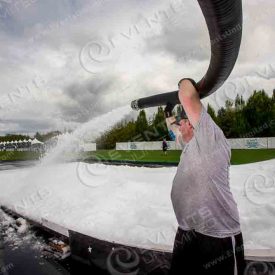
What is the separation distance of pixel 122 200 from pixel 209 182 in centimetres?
436

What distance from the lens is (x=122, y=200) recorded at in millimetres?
6109

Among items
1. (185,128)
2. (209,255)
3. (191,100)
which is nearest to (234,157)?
(185,128)

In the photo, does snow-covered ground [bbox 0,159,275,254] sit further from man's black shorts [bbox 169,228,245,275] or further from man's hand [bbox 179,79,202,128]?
man's hand [bbox 179,79,202,128]

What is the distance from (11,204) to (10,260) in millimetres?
2903

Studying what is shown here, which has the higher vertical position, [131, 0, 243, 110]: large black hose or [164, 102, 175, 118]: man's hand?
[131, 0, 243, 110]: large black hose

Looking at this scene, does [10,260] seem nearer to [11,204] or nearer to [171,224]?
[171,224]

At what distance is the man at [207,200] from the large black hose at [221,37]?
6.0 inches

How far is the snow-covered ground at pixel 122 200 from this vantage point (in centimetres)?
440

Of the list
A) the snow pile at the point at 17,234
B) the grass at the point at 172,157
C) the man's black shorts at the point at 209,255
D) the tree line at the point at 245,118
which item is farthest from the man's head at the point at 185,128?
the tree line at the point at 245,118

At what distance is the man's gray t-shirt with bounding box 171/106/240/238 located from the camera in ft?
6.13

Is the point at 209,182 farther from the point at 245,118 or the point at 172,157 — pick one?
the point at 245,118

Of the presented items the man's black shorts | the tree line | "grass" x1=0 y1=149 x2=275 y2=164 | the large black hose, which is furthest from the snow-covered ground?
the tree line

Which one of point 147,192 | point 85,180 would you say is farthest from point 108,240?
point 85,180

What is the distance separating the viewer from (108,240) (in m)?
3.77
